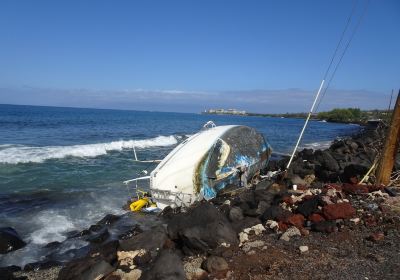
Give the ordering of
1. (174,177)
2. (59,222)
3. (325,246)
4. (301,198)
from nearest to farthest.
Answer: (325,246)
(301,198)
(59,222)
(174,177)

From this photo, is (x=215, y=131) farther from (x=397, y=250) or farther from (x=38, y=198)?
(x=397, y=250)

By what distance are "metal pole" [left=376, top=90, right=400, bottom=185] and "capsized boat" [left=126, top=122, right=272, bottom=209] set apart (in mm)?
4121

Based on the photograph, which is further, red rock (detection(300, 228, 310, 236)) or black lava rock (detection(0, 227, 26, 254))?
black lava rock (detection(0, 227, 26, 254))

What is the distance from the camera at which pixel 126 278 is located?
562 centimetres

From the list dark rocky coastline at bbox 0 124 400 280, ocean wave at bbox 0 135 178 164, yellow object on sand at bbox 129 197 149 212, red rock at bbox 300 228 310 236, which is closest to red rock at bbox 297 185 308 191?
dark rocky coastline at bbox 0 124 400 280

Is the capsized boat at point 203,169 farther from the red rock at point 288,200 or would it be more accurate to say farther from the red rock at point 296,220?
the red rock at point 296,220

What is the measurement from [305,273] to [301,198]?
3.27m

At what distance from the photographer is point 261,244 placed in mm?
6266

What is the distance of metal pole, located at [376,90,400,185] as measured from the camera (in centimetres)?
888

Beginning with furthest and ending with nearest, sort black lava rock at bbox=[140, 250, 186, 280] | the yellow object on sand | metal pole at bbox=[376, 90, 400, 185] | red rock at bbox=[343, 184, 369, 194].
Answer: the yellow object on sand
metal pole at bbox=[376, 90, 400, 185]
red rock at bbox=[343, 184, 369, 194]
black lava rock at bbox=[140, 250, 186, 280]

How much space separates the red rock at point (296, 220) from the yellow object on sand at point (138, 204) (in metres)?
4.75

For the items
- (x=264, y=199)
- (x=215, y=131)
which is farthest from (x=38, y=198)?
(x=264, y=199)

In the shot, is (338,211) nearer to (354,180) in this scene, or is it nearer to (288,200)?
(288,200)

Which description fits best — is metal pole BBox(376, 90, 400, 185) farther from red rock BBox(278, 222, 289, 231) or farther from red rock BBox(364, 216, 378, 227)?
red rock BBox(278, 222, 289, 231)
